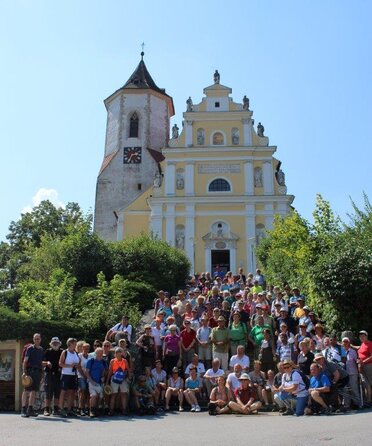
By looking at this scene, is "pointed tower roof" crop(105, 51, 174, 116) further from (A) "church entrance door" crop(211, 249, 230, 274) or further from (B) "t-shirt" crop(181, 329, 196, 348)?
(B) "t-shirt" crop(181, 329, 196, 348)

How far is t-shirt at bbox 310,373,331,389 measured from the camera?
10.1m

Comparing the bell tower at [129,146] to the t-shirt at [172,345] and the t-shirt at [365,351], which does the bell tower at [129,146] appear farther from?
the t-shirt at [365,351]

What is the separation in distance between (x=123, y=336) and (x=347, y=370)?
442 cm

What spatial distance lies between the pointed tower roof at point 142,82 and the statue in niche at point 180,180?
11.4 m

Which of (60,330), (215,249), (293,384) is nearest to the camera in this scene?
(293,384)

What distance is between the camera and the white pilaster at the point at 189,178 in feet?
113

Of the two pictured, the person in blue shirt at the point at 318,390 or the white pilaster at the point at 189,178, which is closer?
the person in blue shirt at the point at 318,390

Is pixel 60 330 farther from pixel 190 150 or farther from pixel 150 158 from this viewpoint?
pixel 150 158

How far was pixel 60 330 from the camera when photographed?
13516mm

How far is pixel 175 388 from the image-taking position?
36.8ft

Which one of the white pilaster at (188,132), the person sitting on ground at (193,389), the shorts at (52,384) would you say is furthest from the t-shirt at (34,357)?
the white pilaster at (188,132)

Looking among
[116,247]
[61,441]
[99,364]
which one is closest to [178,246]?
[116,247]

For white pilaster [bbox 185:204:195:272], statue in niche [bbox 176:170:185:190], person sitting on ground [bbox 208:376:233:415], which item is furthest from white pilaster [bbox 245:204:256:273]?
person sitting on ground [bbox 208:376:233:415]

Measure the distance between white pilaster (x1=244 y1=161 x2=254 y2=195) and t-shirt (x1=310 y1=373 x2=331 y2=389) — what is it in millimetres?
24476
